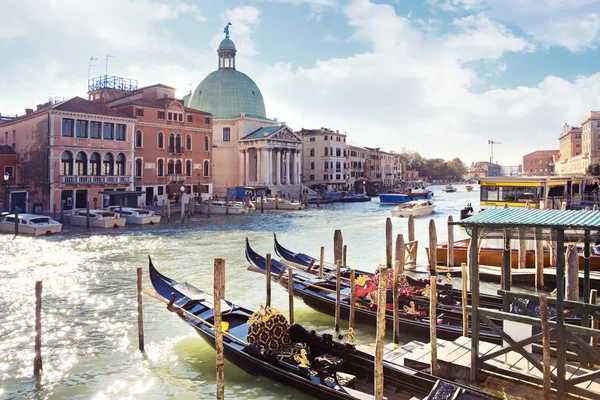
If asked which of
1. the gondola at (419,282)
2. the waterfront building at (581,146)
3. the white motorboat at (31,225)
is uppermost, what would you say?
the waterfront building at (581,146)

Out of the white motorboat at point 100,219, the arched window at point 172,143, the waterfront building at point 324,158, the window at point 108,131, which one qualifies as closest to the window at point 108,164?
the window at point 108,131

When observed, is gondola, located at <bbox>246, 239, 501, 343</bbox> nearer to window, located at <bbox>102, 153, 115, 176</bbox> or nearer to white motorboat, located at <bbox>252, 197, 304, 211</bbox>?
window, located at <bbox>102, 153, 115, 176</bbox>

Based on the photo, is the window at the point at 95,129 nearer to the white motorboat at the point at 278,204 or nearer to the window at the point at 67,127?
the window at the point at 67,127

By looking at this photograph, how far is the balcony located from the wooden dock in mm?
26345

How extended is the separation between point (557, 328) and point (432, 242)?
22.7ft

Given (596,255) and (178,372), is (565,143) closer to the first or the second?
(596,255)

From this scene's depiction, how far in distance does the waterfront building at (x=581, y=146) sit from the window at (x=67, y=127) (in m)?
57.3

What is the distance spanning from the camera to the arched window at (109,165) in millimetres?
31786

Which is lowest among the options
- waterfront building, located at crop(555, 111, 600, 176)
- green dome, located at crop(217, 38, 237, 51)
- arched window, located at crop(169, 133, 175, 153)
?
arched window, located at crop(169, 133, 175, 153)

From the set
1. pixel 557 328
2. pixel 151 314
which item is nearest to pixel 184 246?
pixel 151 314

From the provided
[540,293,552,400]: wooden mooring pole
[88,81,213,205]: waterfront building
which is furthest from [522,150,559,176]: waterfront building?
[540,293,552,400]: wooden mooring pole

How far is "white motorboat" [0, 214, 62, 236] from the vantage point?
878 inches

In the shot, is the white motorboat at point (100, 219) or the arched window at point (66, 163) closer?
the white motorboat at point (100, 219)

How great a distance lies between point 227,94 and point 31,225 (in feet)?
110
